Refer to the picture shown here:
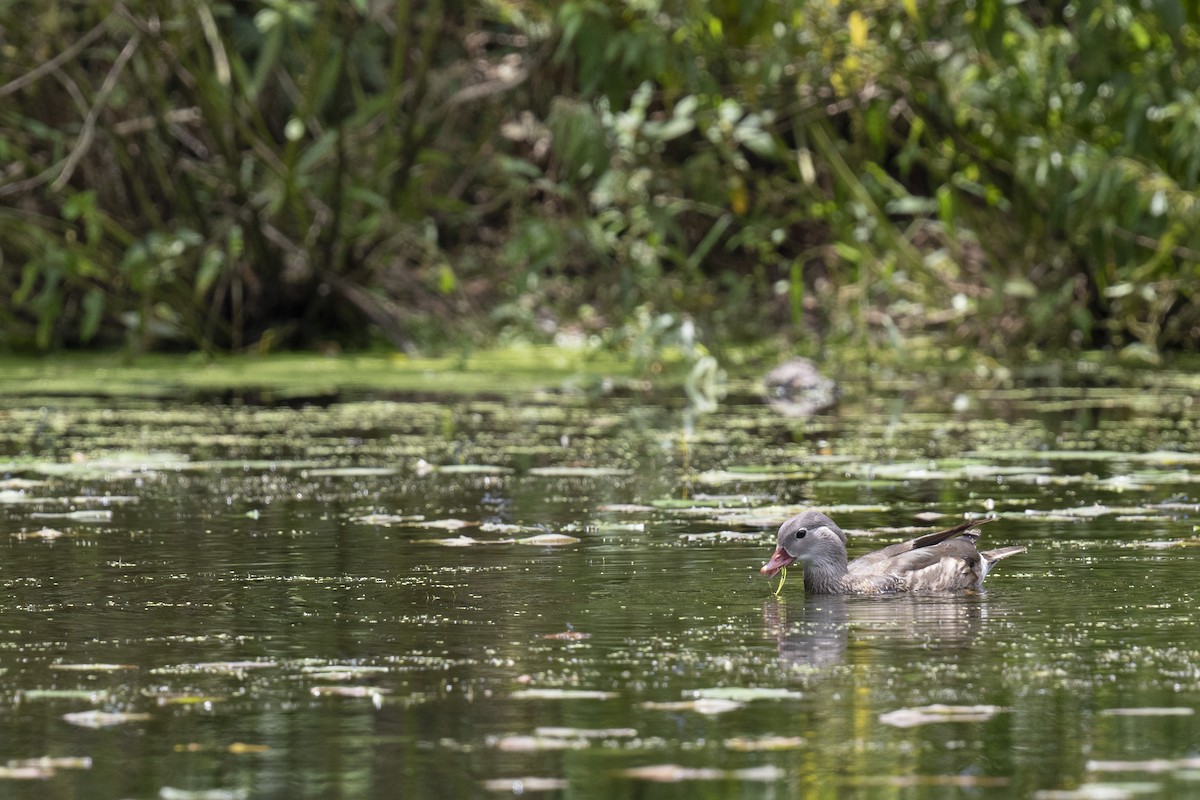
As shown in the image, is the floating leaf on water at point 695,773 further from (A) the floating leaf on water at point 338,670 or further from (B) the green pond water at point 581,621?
(A) the floating leaf on water at point 338,670

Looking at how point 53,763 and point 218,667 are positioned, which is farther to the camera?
point 218,667

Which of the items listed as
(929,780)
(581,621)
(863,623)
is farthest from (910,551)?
(929,780)

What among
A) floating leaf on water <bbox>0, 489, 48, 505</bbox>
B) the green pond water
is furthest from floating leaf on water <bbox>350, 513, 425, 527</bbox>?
floating leaf on water <bbox>0, 489, 48, 505</bbox>

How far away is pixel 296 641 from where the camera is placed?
4613mm

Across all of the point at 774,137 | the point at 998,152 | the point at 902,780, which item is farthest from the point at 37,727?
the point at 774,137

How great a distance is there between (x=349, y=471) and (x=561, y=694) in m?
4.25

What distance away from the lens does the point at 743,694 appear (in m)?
3.95

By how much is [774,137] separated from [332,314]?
10.7ft

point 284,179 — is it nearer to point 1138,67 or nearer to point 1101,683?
point 1138,67

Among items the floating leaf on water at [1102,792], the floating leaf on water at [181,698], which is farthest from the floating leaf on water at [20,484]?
the floating leaf on water at [1102,792]

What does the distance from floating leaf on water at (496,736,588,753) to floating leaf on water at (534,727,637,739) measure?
0.08 ft

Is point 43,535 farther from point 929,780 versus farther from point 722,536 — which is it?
point 929,780

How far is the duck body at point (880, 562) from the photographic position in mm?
5262

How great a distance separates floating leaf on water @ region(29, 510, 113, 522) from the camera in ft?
22.4
